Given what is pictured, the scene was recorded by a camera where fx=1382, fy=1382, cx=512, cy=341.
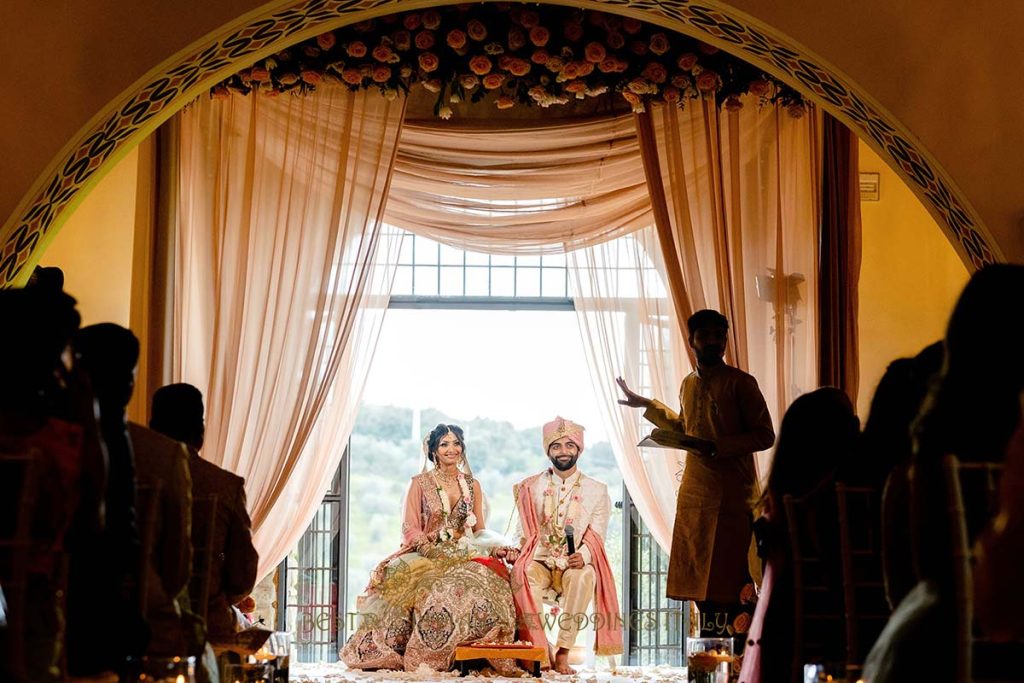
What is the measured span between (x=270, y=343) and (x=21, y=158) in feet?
7.87

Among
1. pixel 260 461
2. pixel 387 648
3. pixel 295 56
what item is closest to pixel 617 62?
pixel 295 56

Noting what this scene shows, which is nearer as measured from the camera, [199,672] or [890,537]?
[890,537]

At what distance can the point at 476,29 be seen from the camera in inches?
282

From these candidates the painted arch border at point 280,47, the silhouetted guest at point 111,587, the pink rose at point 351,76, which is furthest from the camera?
the pink rose at point 351,76

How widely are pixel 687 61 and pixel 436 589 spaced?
3179 millimetres

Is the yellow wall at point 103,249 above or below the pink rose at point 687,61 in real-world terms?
below

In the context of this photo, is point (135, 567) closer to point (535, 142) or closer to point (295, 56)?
point (295, 56)

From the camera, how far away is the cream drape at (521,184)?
8.00 m

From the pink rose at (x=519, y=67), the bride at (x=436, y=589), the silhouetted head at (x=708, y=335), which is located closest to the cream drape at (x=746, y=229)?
the pink rose at (x=519, y=67)

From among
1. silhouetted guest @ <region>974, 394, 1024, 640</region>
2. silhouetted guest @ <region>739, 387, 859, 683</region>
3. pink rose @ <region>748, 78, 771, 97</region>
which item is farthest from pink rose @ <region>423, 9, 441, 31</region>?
silhouetted guest @ <region>974, 394, 1024, 640</region>

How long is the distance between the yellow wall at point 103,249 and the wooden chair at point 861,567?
16.0ft

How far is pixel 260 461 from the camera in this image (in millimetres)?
7613

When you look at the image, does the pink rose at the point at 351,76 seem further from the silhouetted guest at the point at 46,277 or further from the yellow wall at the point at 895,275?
the yellow wall at the point at 895,275

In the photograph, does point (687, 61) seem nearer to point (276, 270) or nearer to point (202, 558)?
point (276, 270)
